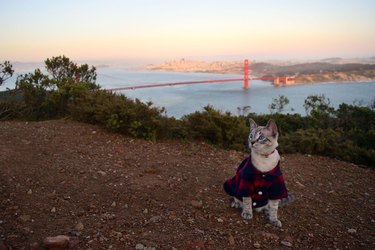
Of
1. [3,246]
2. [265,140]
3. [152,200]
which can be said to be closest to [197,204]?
[152,200]

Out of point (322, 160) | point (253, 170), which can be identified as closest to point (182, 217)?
point (253, 170)

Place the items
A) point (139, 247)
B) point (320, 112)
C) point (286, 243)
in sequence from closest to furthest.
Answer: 1. point (139, 247)
2. point (286, 243)
3. point (320, 112)

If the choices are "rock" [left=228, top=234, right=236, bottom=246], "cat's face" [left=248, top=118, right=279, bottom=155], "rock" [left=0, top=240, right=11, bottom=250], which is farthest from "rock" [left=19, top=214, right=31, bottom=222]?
"cat's face" [left=248, top=118, right=279, bottom=155]

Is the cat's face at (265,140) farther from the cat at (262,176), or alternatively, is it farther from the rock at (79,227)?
the rock at (79,227)

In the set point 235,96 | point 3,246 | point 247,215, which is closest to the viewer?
point 3,246

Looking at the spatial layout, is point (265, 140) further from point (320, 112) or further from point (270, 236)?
point (320, 112)

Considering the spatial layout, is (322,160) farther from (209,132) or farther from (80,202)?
(80,202)
